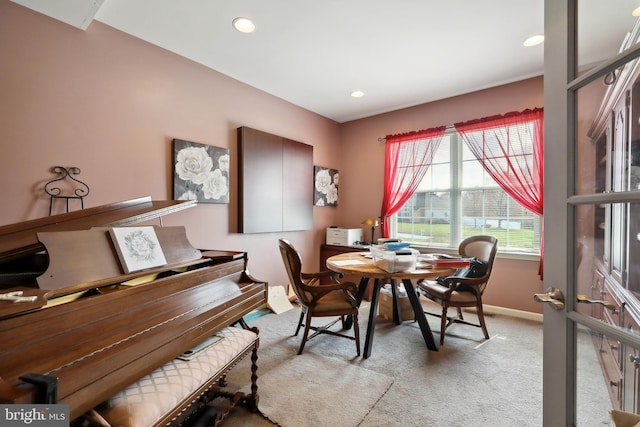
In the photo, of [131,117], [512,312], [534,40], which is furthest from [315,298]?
[534,40]

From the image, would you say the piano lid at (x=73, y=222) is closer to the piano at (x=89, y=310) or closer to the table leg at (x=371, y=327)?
the piano at (x=89, y=310)

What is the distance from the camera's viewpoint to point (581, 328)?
A: 84cm

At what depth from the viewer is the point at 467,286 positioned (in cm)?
273

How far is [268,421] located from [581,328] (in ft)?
5.39

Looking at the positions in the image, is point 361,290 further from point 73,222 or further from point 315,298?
point 73,222

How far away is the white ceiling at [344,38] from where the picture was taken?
82.3 inches

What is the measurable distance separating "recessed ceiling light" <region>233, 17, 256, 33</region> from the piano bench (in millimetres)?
2355

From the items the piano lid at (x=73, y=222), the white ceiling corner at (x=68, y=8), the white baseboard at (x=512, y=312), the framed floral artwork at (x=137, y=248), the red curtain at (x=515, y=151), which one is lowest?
the white baseboard at (x=512, y=312)

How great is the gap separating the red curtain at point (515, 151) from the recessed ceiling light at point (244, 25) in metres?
2.79

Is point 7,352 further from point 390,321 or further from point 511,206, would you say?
point 511,206

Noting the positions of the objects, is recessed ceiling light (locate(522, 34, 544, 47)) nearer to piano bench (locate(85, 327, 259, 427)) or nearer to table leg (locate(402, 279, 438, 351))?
table leg (locate(402, 279, 438, 351))

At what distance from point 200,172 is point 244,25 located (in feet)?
4.64

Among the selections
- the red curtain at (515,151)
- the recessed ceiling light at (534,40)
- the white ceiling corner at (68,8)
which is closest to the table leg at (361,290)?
the red curtain at (515,151)

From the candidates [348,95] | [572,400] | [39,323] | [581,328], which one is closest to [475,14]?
[348,95]
